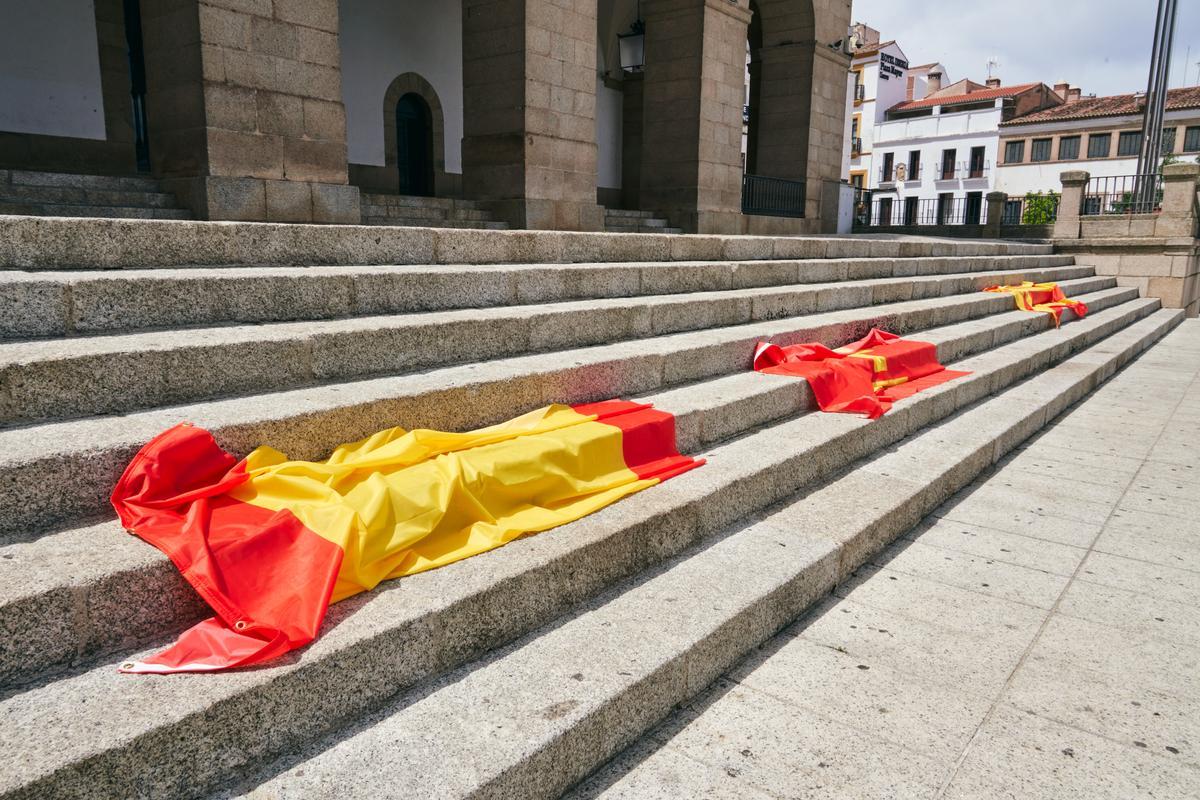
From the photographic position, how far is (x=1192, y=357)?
1045 centimetres

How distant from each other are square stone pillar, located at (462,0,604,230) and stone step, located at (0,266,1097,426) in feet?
11.9

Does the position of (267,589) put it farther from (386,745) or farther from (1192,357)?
(1192,357)

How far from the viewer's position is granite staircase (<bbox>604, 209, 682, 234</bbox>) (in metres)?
10.8

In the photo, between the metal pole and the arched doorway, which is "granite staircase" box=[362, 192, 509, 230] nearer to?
the arched doorway

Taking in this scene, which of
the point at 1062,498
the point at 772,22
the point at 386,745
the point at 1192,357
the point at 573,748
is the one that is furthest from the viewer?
the point at 772,22

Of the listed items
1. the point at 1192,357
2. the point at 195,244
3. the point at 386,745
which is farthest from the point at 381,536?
the point at 1192,357

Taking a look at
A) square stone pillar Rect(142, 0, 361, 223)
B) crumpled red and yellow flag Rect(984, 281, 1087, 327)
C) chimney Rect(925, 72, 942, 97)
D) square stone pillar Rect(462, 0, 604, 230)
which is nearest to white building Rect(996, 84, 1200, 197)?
chimney Rect(925, 72, 942, 97)

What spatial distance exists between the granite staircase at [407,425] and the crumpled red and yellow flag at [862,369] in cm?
15

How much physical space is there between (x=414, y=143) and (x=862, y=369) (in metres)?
9.42

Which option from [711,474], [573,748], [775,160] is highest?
[775,160]

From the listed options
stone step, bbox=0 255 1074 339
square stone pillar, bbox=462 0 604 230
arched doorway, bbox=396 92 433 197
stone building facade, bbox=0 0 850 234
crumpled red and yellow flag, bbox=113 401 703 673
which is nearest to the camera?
crumpled red and yellow flag, bbox=113 401 703 673

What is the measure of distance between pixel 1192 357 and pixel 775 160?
751 centimetres

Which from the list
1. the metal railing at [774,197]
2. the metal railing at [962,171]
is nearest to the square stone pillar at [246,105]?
the metal railing at [774,197]

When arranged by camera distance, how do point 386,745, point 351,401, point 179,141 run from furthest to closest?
point 179,141
point 351,401
point 386,745
